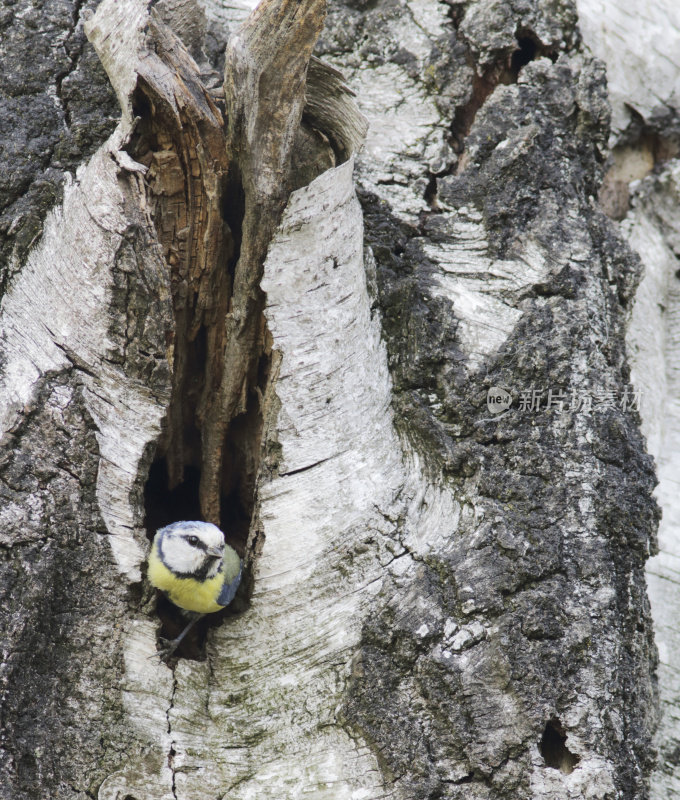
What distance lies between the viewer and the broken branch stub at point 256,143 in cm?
198

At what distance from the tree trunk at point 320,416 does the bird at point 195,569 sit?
99mm

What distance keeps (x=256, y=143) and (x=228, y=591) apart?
53.5 inches

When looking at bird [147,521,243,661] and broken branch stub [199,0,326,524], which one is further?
bird [147,521,243,661]

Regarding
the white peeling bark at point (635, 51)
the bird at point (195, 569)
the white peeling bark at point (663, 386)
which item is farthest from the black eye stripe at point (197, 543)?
the white peeling bark at point (635, 51)

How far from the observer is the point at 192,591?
227 centimetres

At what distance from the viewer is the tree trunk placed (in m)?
1.83

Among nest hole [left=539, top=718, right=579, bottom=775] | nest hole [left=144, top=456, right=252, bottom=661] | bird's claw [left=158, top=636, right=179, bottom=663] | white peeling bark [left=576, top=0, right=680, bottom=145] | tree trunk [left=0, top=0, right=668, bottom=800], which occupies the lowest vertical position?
nest hole [left=144, top=456, right=252, bottom=661]

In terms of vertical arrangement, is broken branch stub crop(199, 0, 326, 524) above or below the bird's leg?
above

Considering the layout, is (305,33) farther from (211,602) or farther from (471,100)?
(211,602)

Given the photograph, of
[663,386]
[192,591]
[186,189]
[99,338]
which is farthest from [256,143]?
[663,386]

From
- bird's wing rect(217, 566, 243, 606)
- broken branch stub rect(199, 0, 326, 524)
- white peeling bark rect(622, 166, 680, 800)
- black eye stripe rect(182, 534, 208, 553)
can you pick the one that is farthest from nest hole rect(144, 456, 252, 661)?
white peeling bark rect(622, 166, 680, 800)

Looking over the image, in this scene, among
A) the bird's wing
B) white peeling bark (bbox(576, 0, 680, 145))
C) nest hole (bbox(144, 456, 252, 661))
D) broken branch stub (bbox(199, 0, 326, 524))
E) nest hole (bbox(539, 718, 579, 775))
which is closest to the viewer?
nest hole (bbox(539, 718, 579, 775))

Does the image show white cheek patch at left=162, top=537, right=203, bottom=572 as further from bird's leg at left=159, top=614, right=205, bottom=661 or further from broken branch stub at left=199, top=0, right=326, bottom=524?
broken branch stub at left=199, top=0, right=326, bottom=524

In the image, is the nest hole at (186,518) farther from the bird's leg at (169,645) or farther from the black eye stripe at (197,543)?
the black eye stripe at (197,543)
